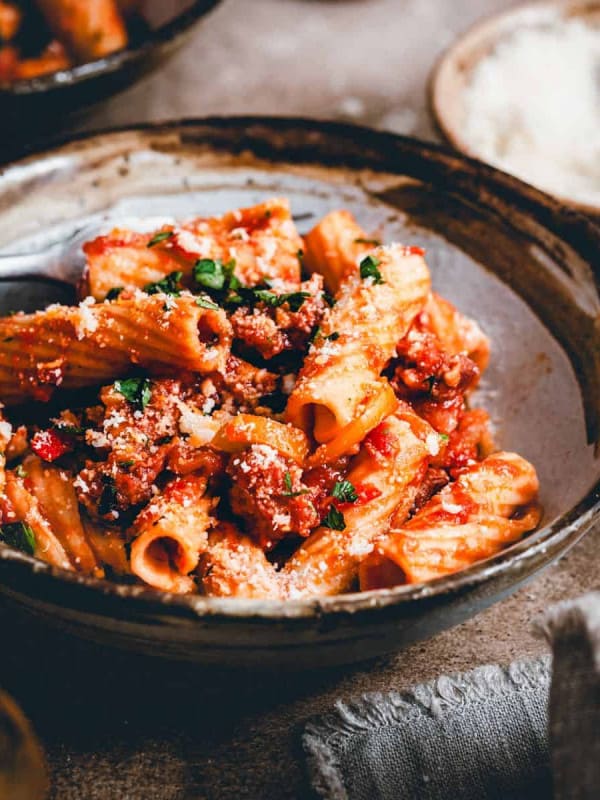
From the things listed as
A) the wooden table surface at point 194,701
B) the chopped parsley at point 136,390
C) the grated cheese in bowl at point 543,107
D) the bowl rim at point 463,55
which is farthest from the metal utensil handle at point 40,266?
the grated cheese in bowl at point 543,107

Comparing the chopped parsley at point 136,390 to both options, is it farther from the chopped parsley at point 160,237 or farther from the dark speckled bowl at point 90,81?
the dark speckled bowl at point 90,81

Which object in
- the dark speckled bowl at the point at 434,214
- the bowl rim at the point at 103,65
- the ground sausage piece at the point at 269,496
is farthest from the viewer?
the bowl rim at the point at 103,65

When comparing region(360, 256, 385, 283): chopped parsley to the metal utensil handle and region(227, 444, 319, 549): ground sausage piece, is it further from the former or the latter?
the metal utensil handle

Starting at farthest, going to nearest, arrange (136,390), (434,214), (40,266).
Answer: (434,214)
(40,266)
(136,390)

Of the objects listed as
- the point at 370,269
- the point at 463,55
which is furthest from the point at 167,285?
the point at 463,55

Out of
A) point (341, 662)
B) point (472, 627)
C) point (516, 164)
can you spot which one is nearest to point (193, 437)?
point (341, 662)

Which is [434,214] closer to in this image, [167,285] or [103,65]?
[167,285]

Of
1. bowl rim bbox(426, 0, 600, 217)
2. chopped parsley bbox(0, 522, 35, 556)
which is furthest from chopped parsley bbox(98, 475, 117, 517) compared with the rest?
bowl rim bbox(426, 0, 600, 217)
